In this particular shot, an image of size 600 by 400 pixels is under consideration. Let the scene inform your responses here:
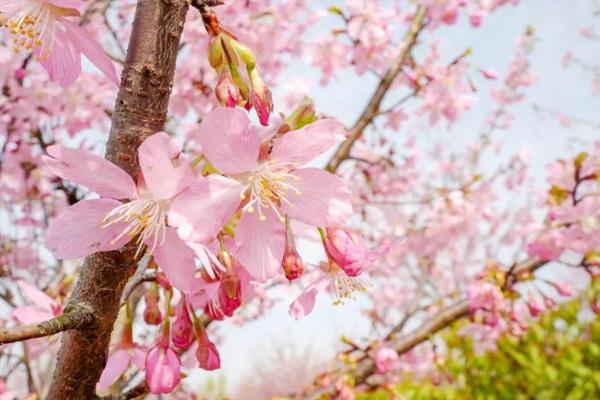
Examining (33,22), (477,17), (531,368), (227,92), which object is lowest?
(531,368)

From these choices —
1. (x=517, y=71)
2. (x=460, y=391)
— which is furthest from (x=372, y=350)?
(x=517, y=71)

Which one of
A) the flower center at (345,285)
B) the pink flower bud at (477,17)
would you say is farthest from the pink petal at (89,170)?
the pink flower bud at (477,17)

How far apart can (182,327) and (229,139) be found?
39 cm

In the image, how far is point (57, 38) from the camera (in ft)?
2.96

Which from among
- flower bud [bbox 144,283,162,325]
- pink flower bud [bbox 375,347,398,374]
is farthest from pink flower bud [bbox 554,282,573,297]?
flower bud [bbox 144,283,162,325]

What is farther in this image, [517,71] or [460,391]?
[517,71]

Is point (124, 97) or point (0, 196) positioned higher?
point (0, 196)

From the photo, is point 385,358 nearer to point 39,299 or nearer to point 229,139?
point 39,299

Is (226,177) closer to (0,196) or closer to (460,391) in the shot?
(0,196)

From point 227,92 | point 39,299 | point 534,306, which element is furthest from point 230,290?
point 534,306

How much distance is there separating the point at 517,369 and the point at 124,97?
677cm

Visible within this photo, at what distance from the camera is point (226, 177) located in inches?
30.6

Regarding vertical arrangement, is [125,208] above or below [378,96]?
below

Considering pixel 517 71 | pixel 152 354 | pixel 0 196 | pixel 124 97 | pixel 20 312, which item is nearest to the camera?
pixel 124 97
